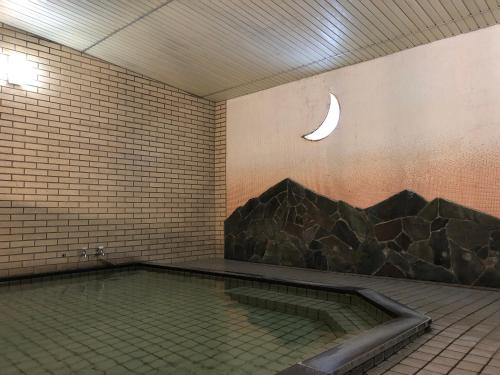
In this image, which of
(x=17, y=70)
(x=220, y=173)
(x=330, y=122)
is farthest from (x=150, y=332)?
(x=220, y=173)

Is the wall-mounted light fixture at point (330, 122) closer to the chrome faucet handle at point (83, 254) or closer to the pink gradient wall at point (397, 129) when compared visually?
the pink gradient wall at point (397, 129)

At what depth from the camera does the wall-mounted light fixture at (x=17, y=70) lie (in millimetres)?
4840

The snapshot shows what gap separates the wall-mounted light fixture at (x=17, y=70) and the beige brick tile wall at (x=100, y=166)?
0.09 meters

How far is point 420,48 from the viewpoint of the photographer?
501 centimetres

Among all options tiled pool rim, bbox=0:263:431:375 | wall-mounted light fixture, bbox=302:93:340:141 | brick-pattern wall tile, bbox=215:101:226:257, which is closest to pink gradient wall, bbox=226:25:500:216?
wall-mounted light fixture, bbox=302:93:340:141

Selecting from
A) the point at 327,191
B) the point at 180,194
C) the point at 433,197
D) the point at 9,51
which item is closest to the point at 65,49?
the point at 9,51

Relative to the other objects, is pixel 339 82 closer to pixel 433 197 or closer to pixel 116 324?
pixel 433 197

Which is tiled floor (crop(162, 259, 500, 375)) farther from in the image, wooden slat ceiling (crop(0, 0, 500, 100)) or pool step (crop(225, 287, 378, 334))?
wooden slat ceiling (crop(0, 0, 500, 100))

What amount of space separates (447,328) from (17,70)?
222 inches

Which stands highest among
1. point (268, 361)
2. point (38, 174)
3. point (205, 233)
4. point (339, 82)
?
point (339, 82)

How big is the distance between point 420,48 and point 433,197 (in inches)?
78.8

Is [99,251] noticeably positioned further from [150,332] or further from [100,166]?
[150,332]

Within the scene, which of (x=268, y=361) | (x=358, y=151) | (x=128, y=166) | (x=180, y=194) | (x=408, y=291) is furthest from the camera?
(x=180, y=194)

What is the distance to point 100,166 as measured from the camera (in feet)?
18.9
